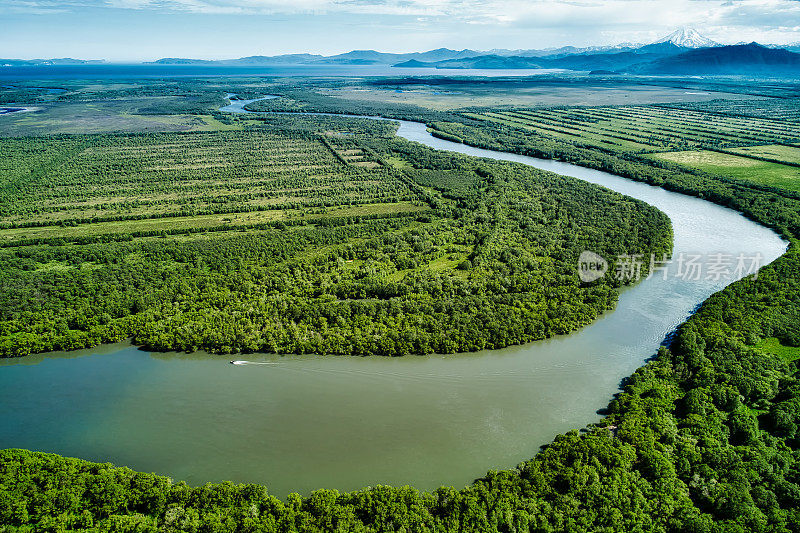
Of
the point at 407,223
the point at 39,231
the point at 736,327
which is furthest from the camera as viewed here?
the point at 407,223

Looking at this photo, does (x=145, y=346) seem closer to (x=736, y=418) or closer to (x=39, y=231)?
(x=39, y=231)

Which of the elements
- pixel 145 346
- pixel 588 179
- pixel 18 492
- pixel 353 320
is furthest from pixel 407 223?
pixel 18 492

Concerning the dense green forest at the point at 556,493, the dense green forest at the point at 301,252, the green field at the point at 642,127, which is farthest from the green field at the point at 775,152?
the dense green forest at the point at 556,493

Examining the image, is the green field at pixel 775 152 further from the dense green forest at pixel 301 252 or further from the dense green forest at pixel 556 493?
the dense green forest at pixel 556 493

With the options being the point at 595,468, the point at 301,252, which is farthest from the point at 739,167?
the point at 595,468

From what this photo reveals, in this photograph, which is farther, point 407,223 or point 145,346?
point 407,223
